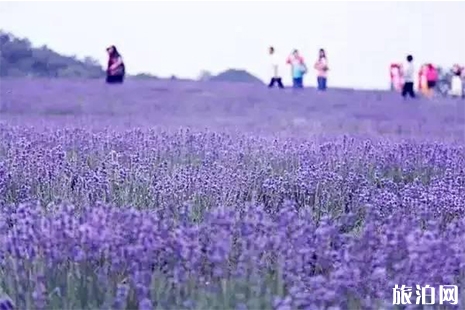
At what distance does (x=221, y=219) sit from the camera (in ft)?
9.76

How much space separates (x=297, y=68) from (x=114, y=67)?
380 cm

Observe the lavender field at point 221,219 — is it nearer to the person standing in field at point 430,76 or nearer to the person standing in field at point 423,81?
the person standing in field at point 430,76

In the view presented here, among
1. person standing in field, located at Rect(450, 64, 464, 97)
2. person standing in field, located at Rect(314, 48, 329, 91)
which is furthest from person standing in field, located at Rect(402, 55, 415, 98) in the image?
person standing in field, located at Rect(450, 64, 464, 97)

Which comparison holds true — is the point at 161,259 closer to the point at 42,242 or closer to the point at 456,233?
the point at 42,242

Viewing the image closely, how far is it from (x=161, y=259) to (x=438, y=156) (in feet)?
10.9

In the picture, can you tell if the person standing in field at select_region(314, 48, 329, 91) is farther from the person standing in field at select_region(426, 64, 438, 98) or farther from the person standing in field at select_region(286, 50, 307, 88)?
the person standing in field at select_region(426, 64, 438, 98)

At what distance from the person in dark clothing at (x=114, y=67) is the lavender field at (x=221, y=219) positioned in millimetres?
7454

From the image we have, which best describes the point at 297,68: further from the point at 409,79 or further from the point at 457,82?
the point at 457,82

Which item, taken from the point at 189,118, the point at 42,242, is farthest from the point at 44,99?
the point at 42,242

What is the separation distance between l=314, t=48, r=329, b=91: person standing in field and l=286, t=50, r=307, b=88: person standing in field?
23.0 inches

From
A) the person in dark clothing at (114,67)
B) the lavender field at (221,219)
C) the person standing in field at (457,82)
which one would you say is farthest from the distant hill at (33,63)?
the lavender field at (221,219)

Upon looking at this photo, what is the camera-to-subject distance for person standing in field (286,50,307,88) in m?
17.8

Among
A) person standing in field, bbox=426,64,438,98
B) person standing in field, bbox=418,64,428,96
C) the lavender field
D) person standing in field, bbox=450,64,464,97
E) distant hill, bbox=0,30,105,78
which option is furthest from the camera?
distant hill, bbox=0,30,105,78

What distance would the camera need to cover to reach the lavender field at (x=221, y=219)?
9.39ft
